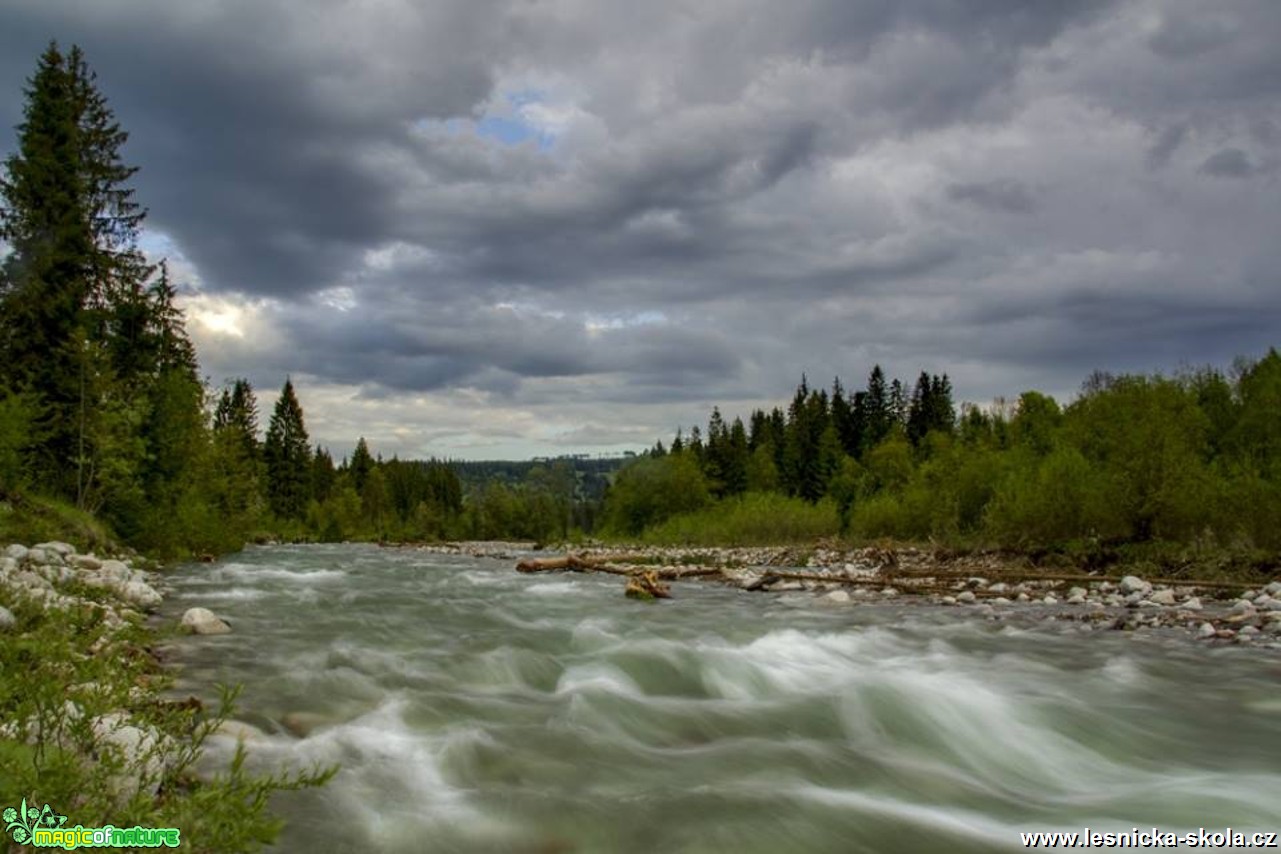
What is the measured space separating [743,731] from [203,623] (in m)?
7.95

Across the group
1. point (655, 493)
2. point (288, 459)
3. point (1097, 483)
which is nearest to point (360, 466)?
point (288, 459)

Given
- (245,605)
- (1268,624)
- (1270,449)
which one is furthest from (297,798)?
(1270,449)

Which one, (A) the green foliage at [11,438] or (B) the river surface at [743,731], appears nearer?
(B) the river surface at [743,731]

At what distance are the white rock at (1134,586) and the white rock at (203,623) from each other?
16413mm

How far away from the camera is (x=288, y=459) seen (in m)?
95.9

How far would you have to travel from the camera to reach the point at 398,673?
9.13 meters

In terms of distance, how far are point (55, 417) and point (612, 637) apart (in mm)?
23936

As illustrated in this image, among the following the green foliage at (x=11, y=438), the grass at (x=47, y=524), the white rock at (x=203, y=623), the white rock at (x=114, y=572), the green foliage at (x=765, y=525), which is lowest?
the green foliage at (x=765, y=525)

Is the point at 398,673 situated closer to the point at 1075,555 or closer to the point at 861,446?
the point at 1075,555

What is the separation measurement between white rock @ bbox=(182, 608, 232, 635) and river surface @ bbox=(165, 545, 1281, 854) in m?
0.29

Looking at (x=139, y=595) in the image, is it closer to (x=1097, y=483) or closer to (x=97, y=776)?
(x=97, y=776)

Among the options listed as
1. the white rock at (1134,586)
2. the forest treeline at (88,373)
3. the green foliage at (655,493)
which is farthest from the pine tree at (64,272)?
the green foliage at (655,493)

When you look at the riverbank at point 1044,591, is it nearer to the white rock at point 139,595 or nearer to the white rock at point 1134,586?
the white rock at point 1134,586

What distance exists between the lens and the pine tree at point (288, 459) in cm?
9369
